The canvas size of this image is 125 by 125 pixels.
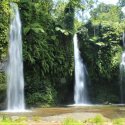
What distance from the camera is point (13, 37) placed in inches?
1027

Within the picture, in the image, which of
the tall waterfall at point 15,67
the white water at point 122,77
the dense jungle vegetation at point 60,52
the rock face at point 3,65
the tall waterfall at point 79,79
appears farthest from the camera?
the white water at point 122,77

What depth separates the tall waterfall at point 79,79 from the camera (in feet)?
98.5

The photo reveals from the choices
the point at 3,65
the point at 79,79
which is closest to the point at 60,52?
the point at 79,79

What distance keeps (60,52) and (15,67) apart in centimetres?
449

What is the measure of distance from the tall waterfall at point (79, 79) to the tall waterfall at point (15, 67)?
19.1 feet

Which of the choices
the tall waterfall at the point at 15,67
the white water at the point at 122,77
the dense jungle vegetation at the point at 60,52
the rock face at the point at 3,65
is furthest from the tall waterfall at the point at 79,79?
the rock face at the point at 3,65

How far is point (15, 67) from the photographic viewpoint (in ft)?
84.3

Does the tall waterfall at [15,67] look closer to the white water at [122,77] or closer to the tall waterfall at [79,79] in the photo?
the tall waterfall at [79,79]

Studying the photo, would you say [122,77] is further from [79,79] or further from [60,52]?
[60,52]

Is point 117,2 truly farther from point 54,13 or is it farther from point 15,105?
point 15,105

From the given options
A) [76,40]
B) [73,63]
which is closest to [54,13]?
→ [76,40]

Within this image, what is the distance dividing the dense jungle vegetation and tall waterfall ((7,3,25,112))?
373 mm

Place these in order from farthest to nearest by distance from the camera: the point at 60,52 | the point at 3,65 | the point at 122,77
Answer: the point at 122,77 < the point at 60,52 < the point at 3,65

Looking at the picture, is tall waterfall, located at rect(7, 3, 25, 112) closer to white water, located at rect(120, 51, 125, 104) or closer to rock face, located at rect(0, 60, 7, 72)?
rock face, located at rect(0, 60, 7, 72)
